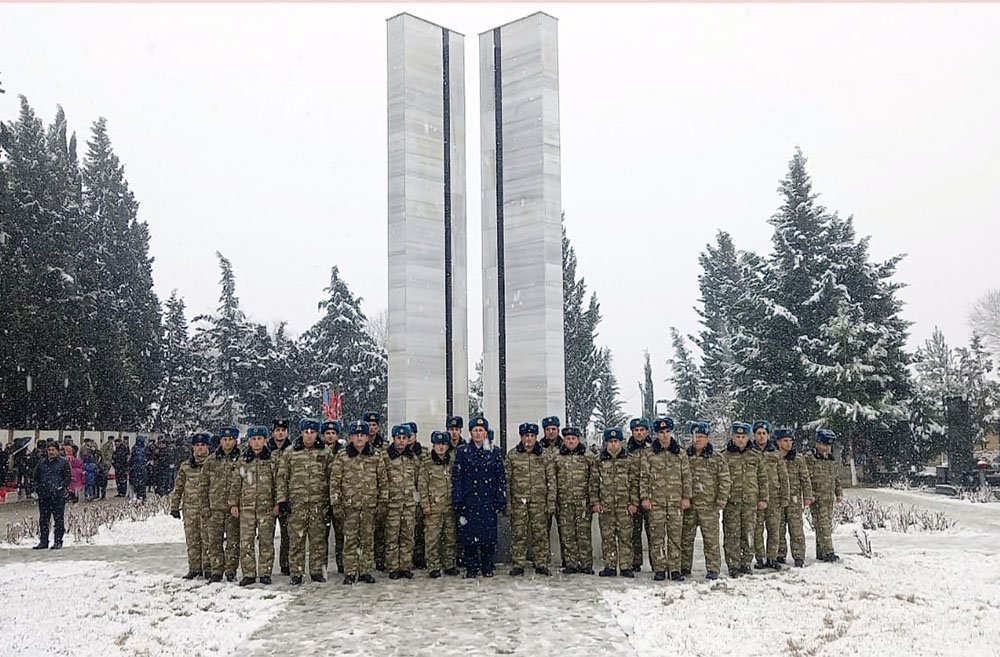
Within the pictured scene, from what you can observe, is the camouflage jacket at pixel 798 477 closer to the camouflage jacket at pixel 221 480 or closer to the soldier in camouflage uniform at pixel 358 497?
the soldier in camouflage uniform at pixel 358 497

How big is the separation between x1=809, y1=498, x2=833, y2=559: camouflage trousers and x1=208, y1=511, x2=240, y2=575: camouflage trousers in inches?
262

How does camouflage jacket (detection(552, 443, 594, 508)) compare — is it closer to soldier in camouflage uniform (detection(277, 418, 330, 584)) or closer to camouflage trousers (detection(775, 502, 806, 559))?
camouflage trousers (detection(775, 502, 806, 559))

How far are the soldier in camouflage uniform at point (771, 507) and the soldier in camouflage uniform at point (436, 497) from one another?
3461 mm

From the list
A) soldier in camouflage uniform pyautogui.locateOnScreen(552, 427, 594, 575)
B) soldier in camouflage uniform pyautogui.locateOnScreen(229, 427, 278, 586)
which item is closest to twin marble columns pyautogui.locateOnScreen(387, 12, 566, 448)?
soldier in camouflage uniform pyautogui.locateOnScreen(552, 427, 594, 575)

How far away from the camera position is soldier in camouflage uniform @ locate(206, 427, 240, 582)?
948 cm

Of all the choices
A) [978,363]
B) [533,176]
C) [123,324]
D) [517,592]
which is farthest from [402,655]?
[978,363]

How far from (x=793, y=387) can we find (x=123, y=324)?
77.1 ft

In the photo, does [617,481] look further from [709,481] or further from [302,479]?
[302,479]

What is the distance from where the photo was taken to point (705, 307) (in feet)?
145

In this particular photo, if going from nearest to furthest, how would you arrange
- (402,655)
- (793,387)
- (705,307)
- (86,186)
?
1. (402,655)
2. (793,387)
3. (86,186)
4. (705,307)

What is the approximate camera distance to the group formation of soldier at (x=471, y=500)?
30.6ft

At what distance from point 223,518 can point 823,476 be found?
6.92 m

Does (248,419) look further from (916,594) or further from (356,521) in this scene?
(916,594)

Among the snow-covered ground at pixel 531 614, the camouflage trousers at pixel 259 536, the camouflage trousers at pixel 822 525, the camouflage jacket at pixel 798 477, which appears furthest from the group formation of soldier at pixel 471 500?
the camouflage trousers at pixel 822 525
